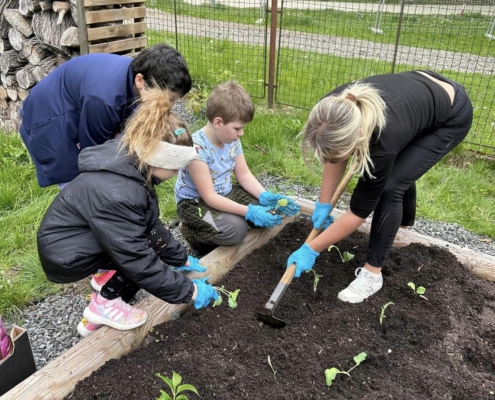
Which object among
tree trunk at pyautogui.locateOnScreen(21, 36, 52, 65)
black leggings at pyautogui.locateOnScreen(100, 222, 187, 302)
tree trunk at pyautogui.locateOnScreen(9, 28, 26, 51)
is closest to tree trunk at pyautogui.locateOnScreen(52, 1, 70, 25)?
tree trunk at pyautogui.locateOnScreen(21, 36, 52, 65)

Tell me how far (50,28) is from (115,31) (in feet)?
2.01

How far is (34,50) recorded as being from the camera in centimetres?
473

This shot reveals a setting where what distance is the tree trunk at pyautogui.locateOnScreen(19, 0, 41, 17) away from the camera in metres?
4.47

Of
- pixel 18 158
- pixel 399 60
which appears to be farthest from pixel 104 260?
pixel 399 60

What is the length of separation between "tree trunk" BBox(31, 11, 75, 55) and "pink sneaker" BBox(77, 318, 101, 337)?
2999 millimetres

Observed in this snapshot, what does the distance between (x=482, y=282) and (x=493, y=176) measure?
2136 millimetres

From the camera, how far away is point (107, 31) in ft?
14.4

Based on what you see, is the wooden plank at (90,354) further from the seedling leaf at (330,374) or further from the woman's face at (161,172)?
the seedling leaf at (330,374)

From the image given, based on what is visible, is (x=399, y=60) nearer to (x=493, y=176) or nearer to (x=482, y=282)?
(x=493, y=176)

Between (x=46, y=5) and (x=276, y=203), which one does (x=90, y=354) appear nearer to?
(x=276, y=203)

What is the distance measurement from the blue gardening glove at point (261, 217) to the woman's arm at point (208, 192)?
0.12 feet

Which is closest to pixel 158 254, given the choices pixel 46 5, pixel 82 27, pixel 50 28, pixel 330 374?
pixel 330 374

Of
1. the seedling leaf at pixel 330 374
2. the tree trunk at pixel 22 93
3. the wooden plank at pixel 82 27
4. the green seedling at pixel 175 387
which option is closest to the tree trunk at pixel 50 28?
the wooden plank at pixel 82 27

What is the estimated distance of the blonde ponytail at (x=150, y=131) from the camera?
1.87 metres
